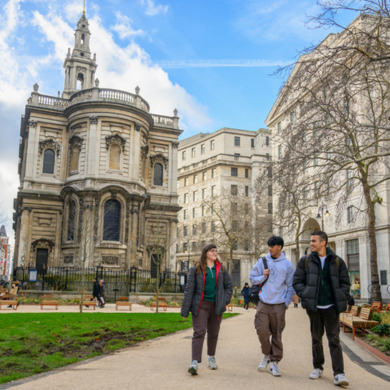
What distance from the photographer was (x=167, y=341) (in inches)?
451

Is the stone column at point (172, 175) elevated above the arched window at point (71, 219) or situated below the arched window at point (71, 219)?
above

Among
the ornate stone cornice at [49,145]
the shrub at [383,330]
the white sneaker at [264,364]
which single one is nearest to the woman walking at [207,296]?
the white sneaker at [264,364]

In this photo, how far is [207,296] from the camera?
7.66 m

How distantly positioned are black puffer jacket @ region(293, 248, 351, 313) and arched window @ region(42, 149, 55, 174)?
42239 mm

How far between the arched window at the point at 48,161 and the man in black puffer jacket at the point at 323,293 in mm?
42235

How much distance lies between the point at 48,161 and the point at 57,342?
126 ft

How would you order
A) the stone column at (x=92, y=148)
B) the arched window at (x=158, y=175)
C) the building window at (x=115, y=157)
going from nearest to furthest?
the stone column at (x=92, y=148)
the building window at (x=115, y=157)
the arched window at (x=158, y=175)

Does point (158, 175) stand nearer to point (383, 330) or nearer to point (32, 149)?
point (32, 149)

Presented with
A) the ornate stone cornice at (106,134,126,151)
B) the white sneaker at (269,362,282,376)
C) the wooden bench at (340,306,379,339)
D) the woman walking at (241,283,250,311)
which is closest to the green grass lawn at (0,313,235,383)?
the white sneaker at (269,362,282,376)

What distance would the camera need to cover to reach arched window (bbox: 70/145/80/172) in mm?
45281

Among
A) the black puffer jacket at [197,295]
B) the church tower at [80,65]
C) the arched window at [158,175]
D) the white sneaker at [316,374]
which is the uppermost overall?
the church tower at [80,65]

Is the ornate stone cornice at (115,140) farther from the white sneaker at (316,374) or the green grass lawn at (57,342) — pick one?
the white sneaker at (316,374)

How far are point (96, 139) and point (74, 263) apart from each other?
37.1ft

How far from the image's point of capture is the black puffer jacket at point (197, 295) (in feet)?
24.8
